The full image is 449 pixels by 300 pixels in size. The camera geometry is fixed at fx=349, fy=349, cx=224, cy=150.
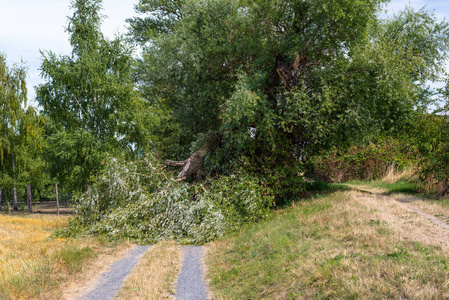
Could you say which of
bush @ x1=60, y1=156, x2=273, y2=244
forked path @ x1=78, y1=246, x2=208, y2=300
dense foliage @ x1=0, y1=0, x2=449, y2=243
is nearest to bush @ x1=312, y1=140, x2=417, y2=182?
dense foliage @ x1=0, y1=0, x2=449, y2=243

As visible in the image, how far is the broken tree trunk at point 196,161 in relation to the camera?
15.3 metres

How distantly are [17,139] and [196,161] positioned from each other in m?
20.3

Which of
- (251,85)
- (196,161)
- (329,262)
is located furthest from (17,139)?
(329,262)

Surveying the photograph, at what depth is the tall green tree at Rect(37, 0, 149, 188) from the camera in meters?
19.6

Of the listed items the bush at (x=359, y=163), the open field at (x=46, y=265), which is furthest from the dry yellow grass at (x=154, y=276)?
the bush at (x=359, y=163)

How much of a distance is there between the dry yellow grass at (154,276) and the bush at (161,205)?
67.4 inches

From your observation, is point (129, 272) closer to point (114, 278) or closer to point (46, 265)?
point (114, 278)

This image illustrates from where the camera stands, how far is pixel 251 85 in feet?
46.1

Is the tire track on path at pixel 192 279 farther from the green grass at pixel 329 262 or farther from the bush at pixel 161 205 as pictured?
the bush at pixel 161 205

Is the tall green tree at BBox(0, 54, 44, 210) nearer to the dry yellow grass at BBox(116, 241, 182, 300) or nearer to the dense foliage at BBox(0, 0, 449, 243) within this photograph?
the dense foliage at BBox(0, 0, 449, 243)

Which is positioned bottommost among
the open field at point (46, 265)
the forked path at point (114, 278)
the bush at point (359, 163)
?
the forked path at point (114, 278)

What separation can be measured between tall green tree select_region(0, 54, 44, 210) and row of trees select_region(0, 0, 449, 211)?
30.6 feet

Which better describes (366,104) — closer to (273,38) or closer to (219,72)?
(273,38)

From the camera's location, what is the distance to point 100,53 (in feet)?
68.5
